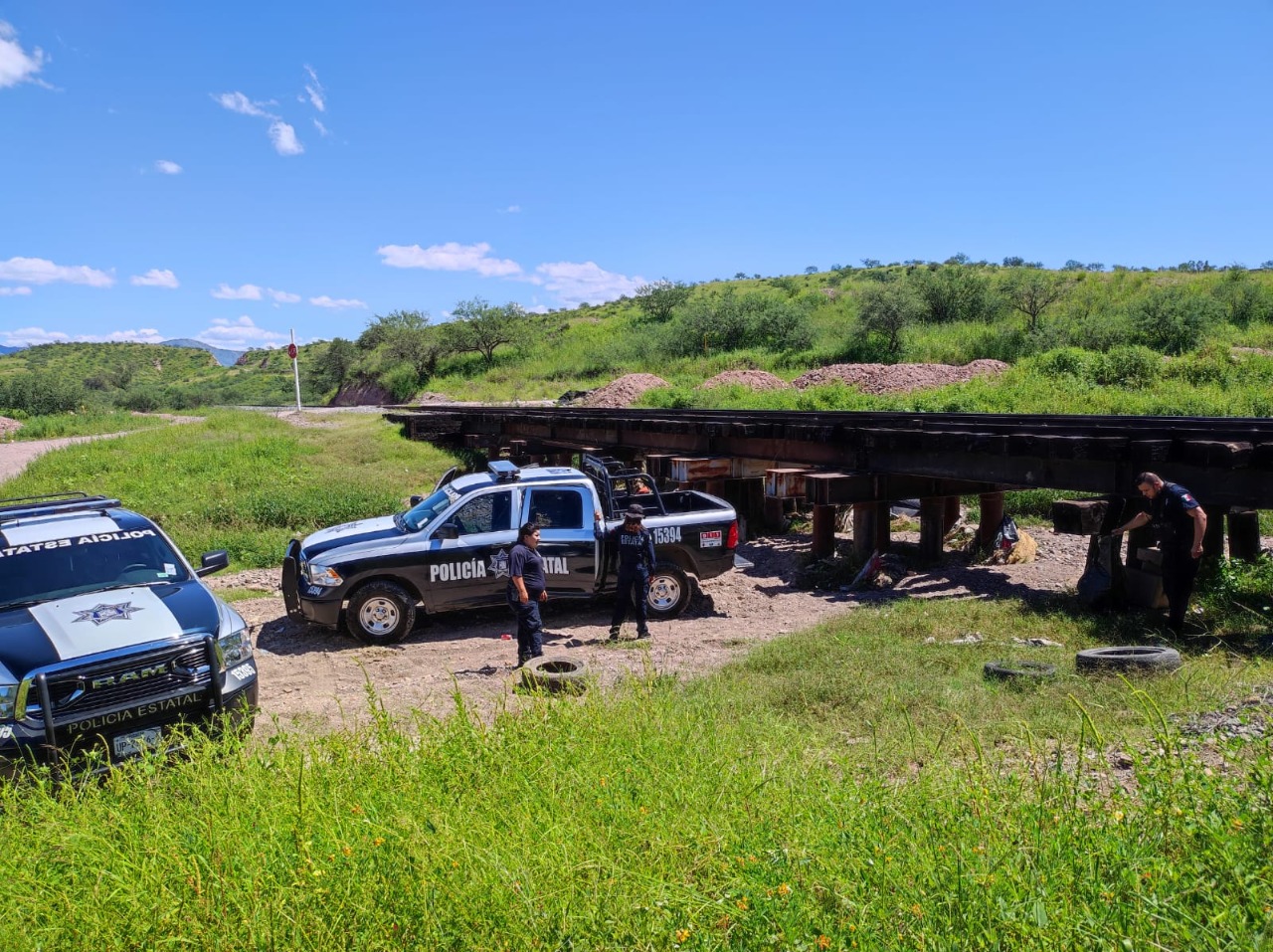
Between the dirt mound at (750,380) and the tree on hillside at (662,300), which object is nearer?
the dirt mound at (750,380)

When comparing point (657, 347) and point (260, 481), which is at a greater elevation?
point (657, 347)

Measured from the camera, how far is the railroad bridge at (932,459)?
8.41 meters

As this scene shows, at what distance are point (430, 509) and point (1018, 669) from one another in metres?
6.67

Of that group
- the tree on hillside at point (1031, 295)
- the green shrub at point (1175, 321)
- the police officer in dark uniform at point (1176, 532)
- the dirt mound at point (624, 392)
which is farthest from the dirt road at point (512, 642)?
the tree on hillside at point (1031, 295)

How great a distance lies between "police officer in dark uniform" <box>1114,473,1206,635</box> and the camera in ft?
26.1

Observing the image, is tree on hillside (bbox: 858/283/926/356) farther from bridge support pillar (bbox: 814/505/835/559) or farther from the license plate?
the license plate

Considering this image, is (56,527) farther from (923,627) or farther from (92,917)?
(923,627)

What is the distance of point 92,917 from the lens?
3.22m

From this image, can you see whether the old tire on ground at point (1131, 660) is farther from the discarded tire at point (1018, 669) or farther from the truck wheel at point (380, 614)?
the truck wheel at point (380, 614)

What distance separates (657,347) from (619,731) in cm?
4370

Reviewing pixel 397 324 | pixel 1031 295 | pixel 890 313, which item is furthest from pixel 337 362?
pixel 1031 295

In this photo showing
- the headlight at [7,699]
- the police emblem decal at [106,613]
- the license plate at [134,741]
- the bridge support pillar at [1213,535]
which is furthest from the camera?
the bridge support pillar at [1213,535]

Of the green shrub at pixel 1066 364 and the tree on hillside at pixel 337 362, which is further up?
the tree on hillside at pixel 337 362

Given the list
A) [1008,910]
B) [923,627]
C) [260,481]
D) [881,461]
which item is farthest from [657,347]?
[1008,910]
